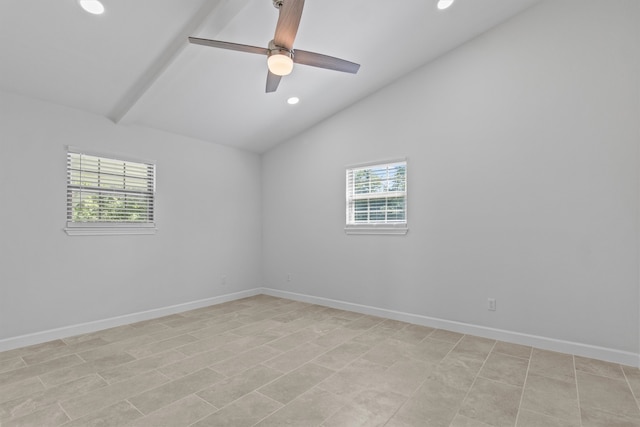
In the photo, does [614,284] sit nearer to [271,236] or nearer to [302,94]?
[302,94]

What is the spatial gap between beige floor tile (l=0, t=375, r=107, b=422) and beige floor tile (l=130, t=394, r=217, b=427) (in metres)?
0.68

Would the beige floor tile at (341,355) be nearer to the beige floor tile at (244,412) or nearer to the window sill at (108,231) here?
the beige floor tile at (244,412)

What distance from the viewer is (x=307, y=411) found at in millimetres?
2082

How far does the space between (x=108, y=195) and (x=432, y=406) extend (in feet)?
13.2

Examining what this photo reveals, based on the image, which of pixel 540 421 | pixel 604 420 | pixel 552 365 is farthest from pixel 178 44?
pixel 552 365

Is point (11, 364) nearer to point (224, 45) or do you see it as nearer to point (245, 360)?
point (245, 360)

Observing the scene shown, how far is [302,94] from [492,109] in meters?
2.19

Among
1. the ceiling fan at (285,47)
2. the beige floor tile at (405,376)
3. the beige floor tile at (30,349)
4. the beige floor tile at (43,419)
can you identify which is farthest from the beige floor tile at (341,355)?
the beige floor tile at (30,349)

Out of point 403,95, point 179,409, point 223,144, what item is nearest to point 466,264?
point 403,95

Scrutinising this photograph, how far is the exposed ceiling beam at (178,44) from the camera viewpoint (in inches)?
95.0

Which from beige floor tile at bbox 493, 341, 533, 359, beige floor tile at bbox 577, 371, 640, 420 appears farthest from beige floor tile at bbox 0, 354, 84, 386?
beige floor tile at bbox 577, 371, 640, 420

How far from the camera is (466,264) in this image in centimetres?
357

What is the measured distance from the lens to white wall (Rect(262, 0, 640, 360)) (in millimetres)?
2828

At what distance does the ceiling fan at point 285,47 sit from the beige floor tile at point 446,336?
111 inches
